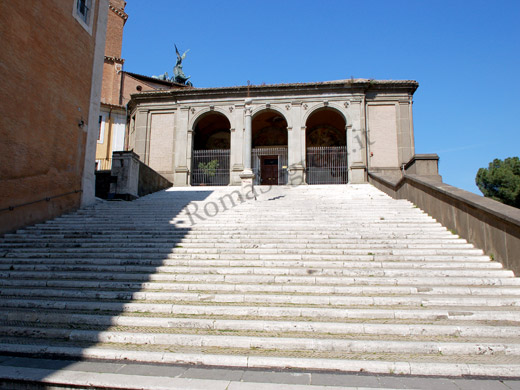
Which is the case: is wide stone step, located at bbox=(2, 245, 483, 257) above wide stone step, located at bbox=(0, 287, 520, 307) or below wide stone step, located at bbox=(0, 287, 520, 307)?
above

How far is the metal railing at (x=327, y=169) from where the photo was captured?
A: 18.6m

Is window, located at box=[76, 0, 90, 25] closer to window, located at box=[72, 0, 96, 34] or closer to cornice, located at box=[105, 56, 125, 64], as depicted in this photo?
window, located at box=[72, 0, 96, 34]

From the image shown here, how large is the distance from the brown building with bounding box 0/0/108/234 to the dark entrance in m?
11.0

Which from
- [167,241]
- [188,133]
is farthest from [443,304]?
[188,133]

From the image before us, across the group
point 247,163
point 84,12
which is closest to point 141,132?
point 247,163

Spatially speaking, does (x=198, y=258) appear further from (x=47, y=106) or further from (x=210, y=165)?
(x=210, y=165)

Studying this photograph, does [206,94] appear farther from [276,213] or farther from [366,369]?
[366,369]

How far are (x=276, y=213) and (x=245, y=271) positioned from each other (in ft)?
12.8

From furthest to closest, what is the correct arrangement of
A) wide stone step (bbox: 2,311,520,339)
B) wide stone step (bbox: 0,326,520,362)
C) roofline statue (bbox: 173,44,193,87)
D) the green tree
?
roofline statue (bbox: 173,44,193,87) < the green tree < wide stone step (bbox: 2,311,520,339) < wide stone step (bbox: 0,326,520,362)

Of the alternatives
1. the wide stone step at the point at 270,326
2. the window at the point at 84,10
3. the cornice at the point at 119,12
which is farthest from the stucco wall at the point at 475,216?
the cornice at the point at 119,12

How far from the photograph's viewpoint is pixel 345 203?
429 inches

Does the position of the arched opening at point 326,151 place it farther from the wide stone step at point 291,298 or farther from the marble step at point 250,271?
the wide stone step at point 291,298

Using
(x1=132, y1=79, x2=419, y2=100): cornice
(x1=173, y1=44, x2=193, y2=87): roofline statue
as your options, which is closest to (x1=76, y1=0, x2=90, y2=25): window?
(x1=132, y1=79, x2=419, y2=100): cornice

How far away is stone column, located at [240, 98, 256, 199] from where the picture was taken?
41.1ft
